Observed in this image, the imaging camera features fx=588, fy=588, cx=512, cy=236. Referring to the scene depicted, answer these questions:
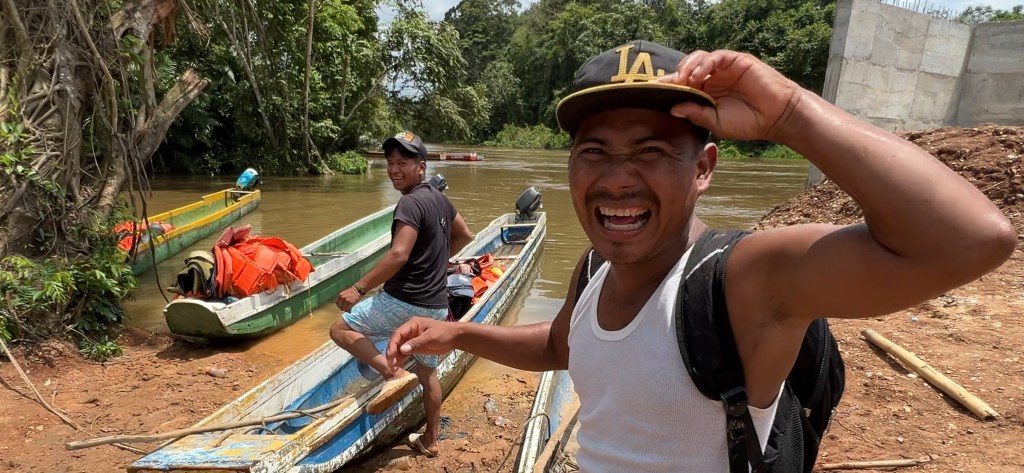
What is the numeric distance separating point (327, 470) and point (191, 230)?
325 inches

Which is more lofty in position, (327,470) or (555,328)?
(555,328)

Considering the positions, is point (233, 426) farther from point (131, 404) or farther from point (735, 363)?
point (735, 363)

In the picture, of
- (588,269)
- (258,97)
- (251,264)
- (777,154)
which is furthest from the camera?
(777,154)

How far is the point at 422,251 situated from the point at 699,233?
292 cm

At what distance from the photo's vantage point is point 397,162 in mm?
3994

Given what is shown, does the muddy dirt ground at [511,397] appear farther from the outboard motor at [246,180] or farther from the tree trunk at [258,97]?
the tree trunk at [258,97]

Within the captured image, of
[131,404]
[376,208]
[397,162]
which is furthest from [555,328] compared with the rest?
[376,208]

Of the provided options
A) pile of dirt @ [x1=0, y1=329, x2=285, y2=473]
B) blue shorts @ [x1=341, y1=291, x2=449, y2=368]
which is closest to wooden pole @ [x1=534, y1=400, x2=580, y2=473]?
blue shorts @ [x1=341, y1=291, x2=449, y2=368]

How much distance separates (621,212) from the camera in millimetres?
1266

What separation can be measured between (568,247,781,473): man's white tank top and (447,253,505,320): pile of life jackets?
3.54 meters

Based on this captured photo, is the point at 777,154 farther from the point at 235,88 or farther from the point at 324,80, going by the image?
the point at 235,88

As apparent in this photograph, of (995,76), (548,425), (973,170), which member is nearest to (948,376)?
(548,425)

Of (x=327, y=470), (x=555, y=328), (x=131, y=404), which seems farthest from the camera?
(x=131, y=404)

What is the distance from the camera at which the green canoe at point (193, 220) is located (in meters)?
8.49
